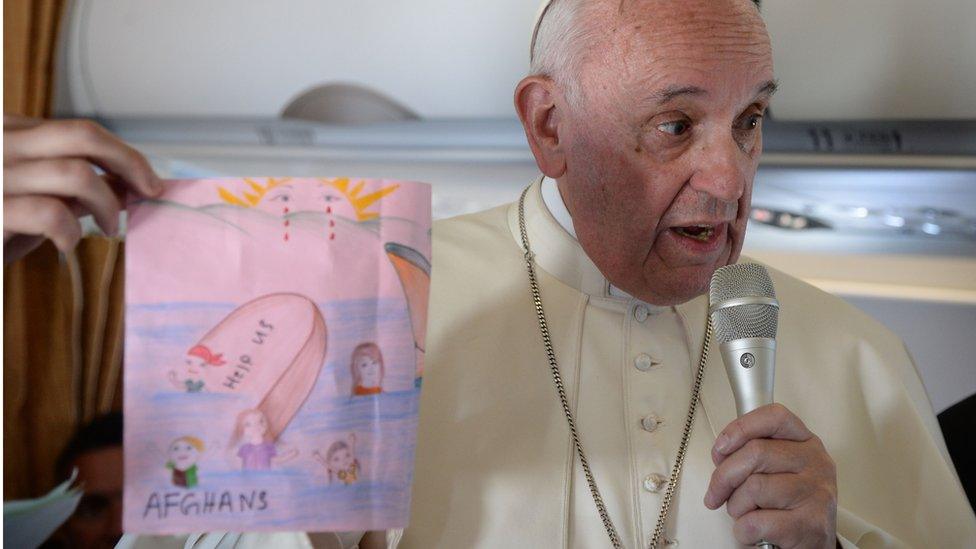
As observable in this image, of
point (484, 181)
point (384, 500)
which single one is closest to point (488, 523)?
point (384, 500)

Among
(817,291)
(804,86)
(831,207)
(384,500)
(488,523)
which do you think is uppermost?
(804,86)

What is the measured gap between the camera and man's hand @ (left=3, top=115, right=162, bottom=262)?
3.19 feet

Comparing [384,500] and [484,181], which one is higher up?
[484,181]

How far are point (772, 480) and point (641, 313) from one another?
1.67 feet

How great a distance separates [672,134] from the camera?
63.2 inches

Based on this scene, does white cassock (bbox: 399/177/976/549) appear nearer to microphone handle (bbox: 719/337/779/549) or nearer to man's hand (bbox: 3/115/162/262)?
microphone handle (bbox: 719/337/779/549)

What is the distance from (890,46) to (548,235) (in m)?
1.14

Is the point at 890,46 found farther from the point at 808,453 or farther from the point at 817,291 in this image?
the point at 808,453

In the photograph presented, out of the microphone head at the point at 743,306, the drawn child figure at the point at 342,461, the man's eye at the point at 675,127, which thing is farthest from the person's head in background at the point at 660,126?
the drawn child figure at the point at 342,461

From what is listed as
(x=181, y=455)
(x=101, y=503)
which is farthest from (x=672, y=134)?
(x=101, y=503)

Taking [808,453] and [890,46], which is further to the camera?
[890,46]

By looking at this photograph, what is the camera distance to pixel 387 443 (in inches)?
45.7

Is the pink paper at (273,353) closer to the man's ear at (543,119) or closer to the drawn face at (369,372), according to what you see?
the drawn face at (369,372)

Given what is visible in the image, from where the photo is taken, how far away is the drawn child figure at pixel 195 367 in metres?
1.10
